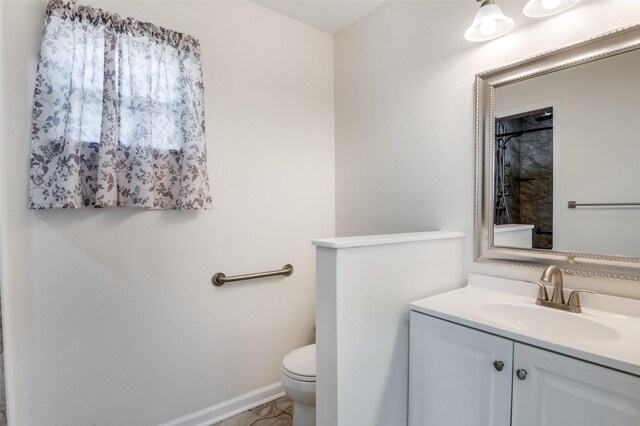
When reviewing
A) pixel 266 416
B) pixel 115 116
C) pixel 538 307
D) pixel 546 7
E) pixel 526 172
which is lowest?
pixel 266 416

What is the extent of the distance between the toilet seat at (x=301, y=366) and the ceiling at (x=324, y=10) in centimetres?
218

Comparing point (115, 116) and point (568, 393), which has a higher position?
point (115, 116)

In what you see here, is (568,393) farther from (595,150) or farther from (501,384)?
(595,150)

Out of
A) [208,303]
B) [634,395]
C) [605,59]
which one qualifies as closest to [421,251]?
[634,395]

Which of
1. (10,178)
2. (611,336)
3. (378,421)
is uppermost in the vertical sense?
(10,178)

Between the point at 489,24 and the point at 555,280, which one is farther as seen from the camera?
the point at 489,24

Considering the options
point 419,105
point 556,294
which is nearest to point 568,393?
point 556,294

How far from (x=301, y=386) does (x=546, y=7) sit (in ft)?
6.41

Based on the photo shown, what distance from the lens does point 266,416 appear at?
6.32ft

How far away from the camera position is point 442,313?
1.23 m

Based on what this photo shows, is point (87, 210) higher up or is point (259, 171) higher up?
point (259, 171)

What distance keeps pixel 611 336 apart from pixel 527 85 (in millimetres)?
1071

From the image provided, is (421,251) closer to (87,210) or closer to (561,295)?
(561,295)

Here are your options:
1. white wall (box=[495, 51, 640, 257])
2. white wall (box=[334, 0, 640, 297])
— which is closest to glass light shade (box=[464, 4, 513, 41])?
white wall (box=[334, 0, 640, 297])
